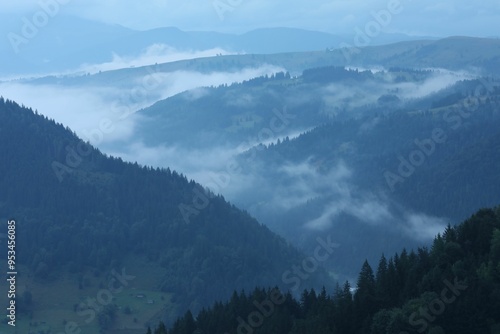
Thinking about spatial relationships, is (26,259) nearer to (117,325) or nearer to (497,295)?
(117,325)

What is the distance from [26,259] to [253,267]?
49.6m

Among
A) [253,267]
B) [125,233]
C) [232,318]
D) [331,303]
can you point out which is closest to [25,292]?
[125,233]

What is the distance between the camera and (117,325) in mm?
158375

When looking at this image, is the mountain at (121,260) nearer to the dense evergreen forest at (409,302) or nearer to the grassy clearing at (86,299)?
the grassy clearing at (86,299)

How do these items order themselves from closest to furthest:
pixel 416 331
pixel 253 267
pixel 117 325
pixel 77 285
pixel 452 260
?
pixel 416 331, pixel 452 260, pixel 117 325, pixel 77 285, pixel 253 267

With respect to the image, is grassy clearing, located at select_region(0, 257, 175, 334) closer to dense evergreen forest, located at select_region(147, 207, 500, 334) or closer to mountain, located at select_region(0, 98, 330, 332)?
mountain, located at select_region(0, 98, 330, 332)

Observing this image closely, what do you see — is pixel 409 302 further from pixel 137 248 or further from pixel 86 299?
pixel 137 248

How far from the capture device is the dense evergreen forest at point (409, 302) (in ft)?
223

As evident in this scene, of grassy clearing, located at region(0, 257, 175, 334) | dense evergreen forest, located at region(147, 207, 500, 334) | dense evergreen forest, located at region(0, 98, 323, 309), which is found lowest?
dense evergreen forest, located at region(147, 207, 500, 334)

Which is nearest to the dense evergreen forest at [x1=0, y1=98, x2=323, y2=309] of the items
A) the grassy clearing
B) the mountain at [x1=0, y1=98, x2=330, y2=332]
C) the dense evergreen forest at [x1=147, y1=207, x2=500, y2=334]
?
the mountain at [x1=0, y1=98, x2=330, y2=332]

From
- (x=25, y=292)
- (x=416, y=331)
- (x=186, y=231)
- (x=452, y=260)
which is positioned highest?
(x=186, y=231)

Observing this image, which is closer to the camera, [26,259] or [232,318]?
[232,318]

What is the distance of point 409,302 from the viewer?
2788 inches

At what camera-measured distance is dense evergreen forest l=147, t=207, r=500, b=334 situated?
6794 centimetres
